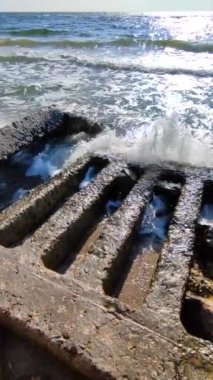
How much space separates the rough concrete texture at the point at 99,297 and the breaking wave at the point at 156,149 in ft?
2.15

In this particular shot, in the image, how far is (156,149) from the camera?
355cm

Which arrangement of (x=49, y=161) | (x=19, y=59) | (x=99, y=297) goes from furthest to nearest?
→ 1. (x=19, y=59)
2. (x=49, y=161)
3. (x=99, y=297)

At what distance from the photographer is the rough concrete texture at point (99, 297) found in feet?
4.64

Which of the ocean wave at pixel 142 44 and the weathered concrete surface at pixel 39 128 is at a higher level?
the weathered concrete surface at pixel 39 128

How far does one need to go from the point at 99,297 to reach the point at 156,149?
2145mm

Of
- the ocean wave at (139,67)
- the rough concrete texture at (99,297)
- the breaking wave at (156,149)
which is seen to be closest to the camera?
the rough concrete texture at (99,297)

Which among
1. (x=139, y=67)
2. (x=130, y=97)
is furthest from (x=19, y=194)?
(x=139, y=67)

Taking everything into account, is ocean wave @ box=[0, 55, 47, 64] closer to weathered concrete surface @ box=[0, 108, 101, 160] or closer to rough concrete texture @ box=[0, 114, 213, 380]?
weathered concrete surface @ box=[0, 108, 101, 160]

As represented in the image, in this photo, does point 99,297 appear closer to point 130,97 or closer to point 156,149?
point 156,149

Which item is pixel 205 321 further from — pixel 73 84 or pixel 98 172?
pixel 73 84

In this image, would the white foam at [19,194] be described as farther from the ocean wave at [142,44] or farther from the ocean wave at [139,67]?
the ocean wave at [142,44]

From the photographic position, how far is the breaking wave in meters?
3.37

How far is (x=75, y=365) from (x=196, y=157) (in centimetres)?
246

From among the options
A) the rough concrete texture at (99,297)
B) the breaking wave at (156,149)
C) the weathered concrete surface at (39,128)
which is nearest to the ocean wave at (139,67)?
the weathered concrete surface at (39,128)
